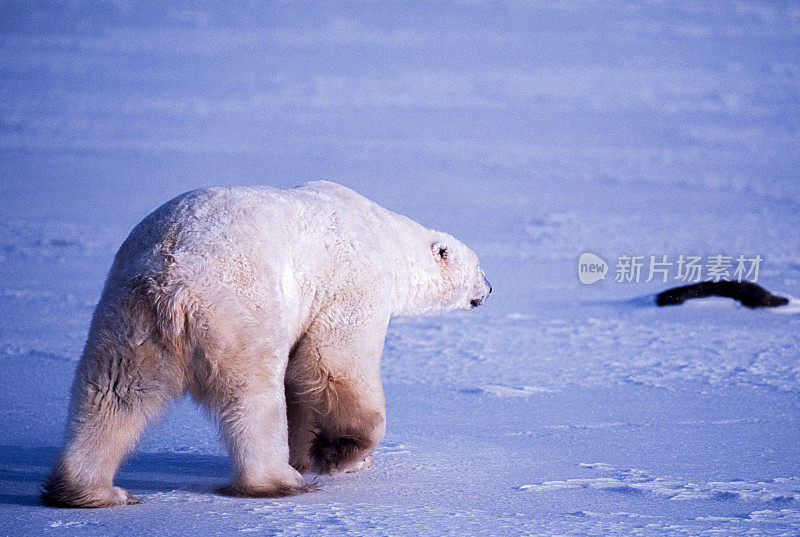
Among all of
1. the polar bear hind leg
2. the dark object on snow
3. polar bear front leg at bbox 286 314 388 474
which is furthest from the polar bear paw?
the dark object on snow

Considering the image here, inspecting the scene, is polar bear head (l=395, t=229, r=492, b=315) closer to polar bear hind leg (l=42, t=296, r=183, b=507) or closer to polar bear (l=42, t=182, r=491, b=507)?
polar bear (l=42, t=182, r=491, b=507)

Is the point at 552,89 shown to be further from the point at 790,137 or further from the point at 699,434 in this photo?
the point at 699,434

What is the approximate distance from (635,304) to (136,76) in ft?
61.4

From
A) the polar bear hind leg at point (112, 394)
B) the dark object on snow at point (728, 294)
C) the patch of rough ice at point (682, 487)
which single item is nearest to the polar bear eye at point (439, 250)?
the patch of rough ice at point (682, 487)

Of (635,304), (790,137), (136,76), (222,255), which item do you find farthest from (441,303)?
(136,76)

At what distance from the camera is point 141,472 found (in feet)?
11.8

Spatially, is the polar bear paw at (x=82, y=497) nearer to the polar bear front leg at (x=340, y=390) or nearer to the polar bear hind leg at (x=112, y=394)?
the polar bear hind leg at (x=112, y=394)

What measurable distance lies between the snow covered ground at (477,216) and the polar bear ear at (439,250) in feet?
2.43

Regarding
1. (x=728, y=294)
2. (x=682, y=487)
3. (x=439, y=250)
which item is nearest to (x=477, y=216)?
(x=728, y=294)

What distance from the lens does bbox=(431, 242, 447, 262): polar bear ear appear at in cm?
418

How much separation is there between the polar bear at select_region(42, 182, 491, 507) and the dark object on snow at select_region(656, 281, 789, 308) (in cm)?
411

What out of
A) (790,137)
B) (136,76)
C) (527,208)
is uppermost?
(136,76)

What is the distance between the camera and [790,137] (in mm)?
19328

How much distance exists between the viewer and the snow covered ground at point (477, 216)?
3.37 m
